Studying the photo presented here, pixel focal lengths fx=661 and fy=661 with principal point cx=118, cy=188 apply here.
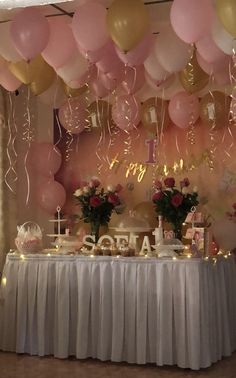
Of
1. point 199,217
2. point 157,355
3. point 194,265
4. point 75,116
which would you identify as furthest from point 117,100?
point 157,355

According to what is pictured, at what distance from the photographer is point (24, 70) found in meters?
4.57

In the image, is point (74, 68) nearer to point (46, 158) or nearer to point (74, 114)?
point (74, 114)

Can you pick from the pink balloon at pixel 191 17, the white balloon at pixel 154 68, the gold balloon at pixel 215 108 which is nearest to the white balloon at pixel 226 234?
the gold balloon at pixel 215 108

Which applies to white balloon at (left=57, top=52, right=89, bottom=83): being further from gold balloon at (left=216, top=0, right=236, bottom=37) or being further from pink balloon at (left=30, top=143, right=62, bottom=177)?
gold balloon at (left=216, top=0, right=236, bottom=37)

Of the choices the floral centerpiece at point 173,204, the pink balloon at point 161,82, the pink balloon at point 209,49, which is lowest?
the floral centerpiece at point 173,204

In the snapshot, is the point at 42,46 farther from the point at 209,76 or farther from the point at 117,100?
the point at 209,76

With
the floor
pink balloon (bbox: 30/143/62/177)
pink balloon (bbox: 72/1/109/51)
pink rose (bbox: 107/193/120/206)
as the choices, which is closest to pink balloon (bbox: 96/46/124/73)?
pink balloon (bbox: 72/1/109/51)

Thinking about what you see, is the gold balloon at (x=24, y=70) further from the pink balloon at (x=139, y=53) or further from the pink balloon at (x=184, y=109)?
the pink balloon at (x=184, y=109)

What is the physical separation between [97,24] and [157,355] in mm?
2154

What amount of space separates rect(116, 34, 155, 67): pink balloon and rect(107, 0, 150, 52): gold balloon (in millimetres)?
213

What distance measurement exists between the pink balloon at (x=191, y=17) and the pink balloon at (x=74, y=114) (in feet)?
4.81

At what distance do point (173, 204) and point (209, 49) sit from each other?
1137mm

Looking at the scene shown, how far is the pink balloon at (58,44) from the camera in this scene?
443cm

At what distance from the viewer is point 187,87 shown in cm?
472
